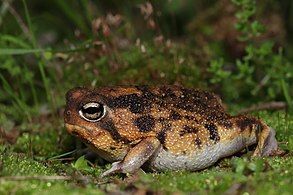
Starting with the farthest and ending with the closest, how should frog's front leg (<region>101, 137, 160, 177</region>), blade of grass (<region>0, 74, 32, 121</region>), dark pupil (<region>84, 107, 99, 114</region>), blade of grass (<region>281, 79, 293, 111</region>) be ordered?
blade of grass (<region>0, 74, 32, 121</region>)
blade of grass (<region>281, 79, 293, 111</region>)
dark pupil (<region>84, 107, 99, 114</region>)
frog's front leg (<region>101, 137, 160, 177</region>)

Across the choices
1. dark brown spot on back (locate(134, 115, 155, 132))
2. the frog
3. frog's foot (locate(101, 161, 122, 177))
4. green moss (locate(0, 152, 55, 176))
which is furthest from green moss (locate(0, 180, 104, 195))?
dark brown spot on back (locate(134, 115, 155, 132))

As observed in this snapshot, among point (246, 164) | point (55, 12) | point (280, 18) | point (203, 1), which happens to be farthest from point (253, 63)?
point (55, 12)

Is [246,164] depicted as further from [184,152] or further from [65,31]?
[65,31]

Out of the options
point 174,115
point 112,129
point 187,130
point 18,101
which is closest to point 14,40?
point 18,101

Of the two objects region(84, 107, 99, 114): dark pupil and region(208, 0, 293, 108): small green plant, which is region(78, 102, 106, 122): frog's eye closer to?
region(84, 107, 99, 114): dark pupil

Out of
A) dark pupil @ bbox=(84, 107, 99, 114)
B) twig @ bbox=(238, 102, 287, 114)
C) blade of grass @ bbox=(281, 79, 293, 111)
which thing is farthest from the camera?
twig @ bbox=(238, 102, 287, 114)

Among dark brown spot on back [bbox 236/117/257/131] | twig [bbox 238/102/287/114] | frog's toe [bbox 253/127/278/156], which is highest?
dark brown spot on back [bbox 236/117/257/131]

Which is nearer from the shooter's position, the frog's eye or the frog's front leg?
the frog's front leg
